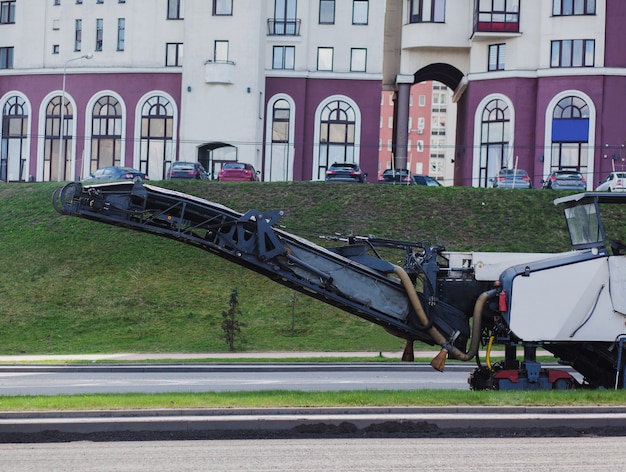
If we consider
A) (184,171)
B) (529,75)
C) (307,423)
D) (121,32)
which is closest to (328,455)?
(307,423)

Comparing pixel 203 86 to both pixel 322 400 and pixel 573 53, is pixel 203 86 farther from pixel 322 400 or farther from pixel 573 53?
pixel 322 400

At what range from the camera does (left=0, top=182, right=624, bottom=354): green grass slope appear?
112ft

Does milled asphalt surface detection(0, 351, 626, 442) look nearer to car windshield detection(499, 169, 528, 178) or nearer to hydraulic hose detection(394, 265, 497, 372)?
hydraulic hose detection(394, 265, 497, 372)

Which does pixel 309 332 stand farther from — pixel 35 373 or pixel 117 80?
pixel 117 80

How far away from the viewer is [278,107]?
68312 mm

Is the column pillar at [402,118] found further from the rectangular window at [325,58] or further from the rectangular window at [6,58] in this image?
the rectangular window at [6,58]

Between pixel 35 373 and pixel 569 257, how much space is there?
13.9 meters

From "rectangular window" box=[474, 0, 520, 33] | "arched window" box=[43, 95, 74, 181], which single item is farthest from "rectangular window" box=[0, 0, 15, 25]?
"rectangular window" box=[474, 0, 520, 33]

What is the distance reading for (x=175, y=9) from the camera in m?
69.1

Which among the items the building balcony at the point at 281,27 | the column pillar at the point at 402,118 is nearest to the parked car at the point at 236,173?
the building balcony at the point at 281,27

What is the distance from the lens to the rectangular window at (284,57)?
68312 millimetres

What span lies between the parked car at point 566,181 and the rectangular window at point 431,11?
16.2 meters

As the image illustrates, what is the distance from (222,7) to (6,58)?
645 inches

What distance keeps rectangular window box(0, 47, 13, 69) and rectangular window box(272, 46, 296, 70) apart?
716 inches
